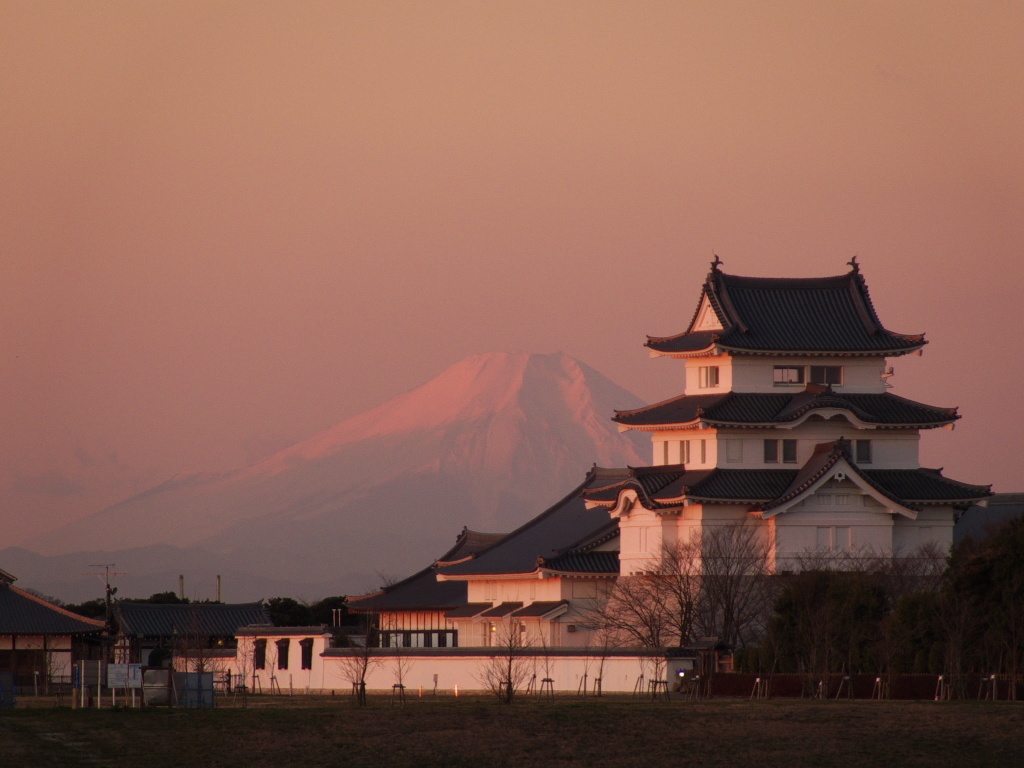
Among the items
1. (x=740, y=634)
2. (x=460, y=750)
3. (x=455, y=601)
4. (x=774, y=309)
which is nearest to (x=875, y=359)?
(x=774, y=309)

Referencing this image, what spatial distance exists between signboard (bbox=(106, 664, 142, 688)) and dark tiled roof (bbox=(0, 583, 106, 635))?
34.5m

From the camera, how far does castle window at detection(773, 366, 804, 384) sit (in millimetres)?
69938

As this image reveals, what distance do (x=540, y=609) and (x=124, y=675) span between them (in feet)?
76.3

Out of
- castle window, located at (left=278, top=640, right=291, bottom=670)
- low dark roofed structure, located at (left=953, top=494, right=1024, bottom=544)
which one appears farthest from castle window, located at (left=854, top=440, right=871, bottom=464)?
castle window, located at (left=278, top=640, right=291, bottom=670)

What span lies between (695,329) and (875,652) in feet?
77.3

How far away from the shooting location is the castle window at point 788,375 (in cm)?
6994

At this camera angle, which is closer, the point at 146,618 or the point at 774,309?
the point at 774,309

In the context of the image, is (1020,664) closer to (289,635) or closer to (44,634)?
(289,635)

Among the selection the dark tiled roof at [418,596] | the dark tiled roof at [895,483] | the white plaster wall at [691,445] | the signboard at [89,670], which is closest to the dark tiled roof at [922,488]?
the dark tiled roof at [895,483]

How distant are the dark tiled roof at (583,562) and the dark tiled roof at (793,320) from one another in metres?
8.18

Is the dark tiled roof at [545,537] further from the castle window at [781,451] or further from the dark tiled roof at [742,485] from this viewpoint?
the castle window at [781,451]

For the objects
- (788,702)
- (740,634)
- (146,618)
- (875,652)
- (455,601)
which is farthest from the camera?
(146,618)

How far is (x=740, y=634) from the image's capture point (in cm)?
6166

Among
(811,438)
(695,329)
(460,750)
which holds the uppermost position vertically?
(695,329)
